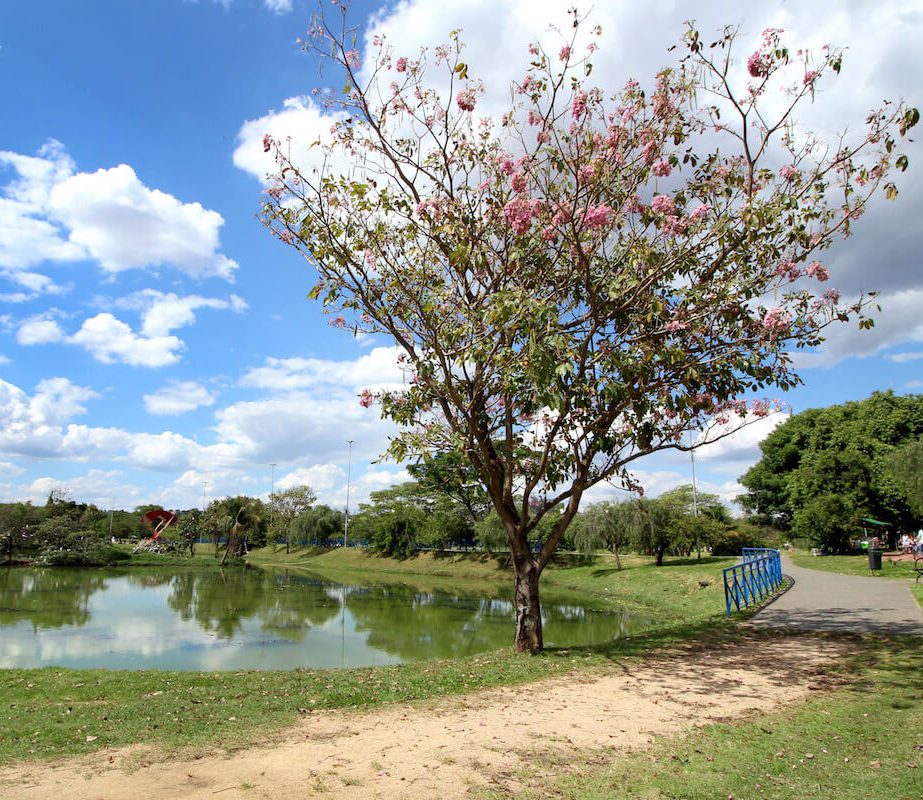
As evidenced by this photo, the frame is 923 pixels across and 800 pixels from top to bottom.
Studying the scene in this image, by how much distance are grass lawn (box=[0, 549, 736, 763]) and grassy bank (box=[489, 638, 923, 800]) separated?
2.89 m

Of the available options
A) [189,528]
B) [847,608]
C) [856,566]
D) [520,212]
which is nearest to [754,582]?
[847,608]

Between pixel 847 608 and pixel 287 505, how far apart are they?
63.8 meters

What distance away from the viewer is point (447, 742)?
579cm

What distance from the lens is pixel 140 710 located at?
7.21 meters

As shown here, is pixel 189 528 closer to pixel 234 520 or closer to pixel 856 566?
pixel 234 520

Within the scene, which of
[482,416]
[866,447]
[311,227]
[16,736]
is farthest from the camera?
[866,447]

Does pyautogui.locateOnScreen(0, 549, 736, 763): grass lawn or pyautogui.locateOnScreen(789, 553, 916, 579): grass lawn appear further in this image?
pyautogui.locateOnScreen(789, 553, 916, 579): grass lawn

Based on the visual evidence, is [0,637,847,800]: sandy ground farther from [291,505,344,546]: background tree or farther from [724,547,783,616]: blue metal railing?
[291,505,344,546]: background tree

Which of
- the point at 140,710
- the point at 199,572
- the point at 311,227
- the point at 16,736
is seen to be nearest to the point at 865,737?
the point at 140,710

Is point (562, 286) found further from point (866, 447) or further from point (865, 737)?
point (866, 447)

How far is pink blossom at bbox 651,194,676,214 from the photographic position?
8.19 m

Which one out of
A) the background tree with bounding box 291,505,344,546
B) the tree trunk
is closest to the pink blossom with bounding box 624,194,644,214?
the tree trunk

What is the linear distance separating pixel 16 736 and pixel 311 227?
7025 millimetres

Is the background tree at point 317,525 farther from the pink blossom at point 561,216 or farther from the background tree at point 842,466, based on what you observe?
the pink blossom at point 561,216
